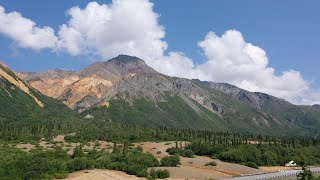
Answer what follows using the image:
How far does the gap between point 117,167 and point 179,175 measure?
13745 mm

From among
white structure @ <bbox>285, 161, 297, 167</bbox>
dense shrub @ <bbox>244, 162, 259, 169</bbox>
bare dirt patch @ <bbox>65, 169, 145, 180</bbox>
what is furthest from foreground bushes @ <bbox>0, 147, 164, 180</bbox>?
white structure @ <bbox>285, 161, 297, 167</bbox>

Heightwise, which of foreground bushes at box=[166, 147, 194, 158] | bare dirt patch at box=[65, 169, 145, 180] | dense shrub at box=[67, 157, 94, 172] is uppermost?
foreground bushes at box=[166, 147, 194, 158]

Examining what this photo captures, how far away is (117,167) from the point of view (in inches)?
3482

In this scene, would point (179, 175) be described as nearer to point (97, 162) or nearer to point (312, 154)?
point (97, 162)

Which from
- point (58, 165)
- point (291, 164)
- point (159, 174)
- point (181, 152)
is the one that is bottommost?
point (159, 174)

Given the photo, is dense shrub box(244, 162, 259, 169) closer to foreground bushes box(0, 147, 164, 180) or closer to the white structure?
the white structure

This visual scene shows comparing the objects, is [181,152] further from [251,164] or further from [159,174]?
[159,174]

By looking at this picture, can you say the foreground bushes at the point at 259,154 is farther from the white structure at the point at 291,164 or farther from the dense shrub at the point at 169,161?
the dense shrub at the point at 169,161

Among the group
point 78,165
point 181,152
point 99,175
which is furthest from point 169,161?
point 181,152

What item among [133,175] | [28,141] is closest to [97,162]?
[133,175]

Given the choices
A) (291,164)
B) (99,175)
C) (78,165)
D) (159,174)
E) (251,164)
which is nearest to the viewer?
(99,175)

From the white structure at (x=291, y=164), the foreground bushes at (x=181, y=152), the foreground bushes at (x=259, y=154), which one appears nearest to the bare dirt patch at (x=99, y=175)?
the foreground bushes at (x=181, y=152)

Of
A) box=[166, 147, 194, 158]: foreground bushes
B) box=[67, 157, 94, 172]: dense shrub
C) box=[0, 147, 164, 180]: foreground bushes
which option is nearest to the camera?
box=[0, 147, 164, 180]: foreground bushes

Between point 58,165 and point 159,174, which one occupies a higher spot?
point 58,165
